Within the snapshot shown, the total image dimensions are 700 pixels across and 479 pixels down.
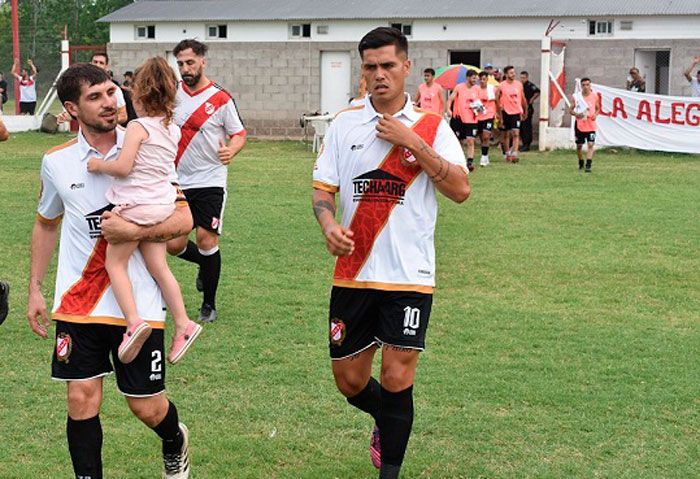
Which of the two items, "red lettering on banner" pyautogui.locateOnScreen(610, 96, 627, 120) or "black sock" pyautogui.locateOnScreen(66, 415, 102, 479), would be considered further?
"red lettering on banner" pyautogui.locateOnScreen(610, 96, 627, 120)

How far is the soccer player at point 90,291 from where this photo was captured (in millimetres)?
4910

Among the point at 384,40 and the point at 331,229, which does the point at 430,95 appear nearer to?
the point at 384,40

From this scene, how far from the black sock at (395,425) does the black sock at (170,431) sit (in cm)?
95

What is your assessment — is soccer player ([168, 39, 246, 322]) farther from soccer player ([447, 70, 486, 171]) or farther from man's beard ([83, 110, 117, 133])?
soccer player ([447, 70, 486, 171])

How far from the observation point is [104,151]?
198 inches

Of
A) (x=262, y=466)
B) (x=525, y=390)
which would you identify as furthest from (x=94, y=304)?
(x=525, y=390)

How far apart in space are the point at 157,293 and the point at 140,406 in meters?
0.51

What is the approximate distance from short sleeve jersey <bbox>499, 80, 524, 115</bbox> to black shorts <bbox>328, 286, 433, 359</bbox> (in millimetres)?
19513

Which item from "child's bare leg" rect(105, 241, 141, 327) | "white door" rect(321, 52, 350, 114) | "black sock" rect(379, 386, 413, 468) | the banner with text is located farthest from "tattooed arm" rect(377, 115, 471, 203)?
"white door" rect(321, 52, 350, 114)

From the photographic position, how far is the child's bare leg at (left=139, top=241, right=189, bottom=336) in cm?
514

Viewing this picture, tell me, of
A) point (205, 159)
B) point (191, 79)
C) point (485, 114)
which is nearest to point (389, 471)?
point (205, 159)

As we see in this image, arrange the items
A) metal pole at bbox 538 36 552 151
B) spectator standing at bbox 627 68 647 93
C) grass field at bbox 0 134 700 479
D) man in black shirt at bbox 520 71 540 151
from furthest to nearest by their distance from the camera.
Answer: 1. man in black shirt at bbox 520 71 540 151
2. spectator standing at bbox 627 68 647 93
3. metal pole at bbox 538 36 552 151
4. grass field at bbox 0 134 700 479

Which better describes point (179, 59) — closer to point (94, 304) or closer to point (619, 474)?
point (94, 304)

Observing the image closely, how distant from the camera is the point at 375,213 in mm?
5352
